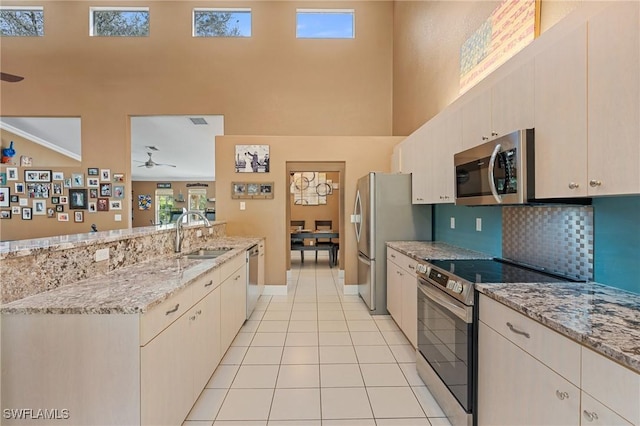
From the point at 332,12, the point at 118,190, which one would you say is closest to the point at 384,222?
the point at 332,12

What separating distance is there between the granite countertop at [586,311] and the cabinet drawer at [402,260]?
1.10 metres

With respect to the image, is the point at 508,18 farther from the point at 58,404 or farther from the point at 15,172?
the point at 15,172

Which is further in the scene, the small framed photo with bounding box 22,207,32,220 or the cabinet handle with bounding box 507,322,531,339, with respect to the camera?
the small framed photo with bounding box 22,207,32,220

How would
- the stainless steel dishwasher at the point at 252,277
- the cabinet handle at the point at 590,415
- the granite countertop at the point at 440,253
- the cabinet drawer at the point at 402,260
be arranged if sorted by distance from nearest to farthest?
the cabinet handle at the point at 590,415
the granite countertop at the point at 440,253
the cabinet drawer at the point at 402,260
the stainless steel dishwasher at the point at 252,277

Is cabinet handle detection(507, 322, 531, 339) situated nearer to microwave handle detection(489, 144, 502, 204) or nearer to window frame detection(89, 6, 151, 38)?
microwave handle detection(489, 144, 502, 204)

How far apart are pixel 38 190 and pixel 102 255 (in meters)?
5.05

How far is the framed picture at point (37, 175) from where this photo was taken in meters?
5.30

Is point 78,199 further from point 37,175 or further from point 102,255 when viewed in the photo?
point 102,255

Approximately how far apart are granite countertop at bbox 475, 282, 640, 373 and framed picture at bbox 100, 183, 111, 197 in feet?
19.9

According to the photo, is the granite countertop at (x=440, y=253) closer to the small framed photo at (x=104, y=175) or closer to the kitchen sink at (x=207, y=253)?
the kitchen sink at (x=207, y=253)

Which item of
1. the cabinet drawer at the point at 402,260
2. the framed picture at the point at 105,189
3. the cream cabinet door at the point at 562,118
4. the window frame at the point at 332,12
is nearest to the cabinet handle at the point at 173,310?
the cabinet drawer at the point at 402,260

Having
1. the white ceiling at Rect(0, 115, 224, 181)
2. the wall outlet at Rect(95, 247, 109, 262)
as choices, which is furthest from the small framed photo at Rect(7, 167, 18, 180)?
the wall outlet at Rect(95, 247, 109, 262)

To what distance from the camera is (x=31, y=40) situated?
5.47m

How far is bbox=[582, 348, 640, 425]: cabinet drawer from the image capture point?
0.83 m
